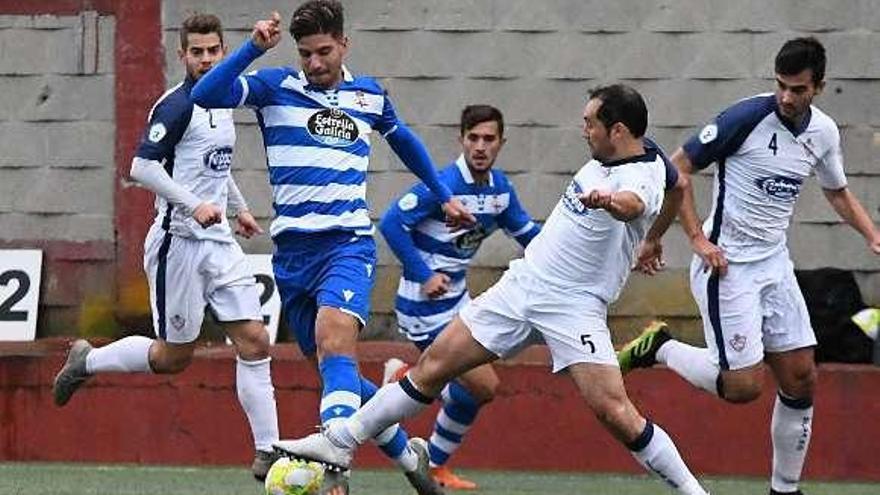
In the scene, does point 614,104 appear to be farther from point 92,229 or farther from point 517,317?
point 92,229

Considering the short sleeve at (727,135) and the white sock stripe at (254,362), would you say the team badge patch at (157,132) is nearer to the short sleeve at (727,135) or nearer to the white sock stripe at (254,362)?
the white sock stripe at (254,362)

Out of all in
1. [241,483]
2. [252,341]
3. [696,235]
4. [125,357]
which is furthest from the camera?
[241,483]

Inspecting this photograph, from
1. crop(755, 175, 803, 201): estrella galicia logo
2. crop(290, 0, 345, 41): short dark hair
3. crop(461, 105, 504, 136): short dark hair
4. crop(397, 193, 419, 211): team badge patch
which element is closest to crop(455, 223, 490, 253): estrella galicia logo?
crop(397, 193, 419, 211): team badge patch

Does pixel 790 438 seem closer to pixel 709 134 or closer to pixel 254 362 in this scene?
pixel 709 134

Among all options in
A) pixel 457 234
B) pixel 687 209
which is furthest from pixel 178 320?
pixel 687 209

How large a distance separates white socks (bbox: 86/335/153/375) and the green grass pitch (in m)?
0.55

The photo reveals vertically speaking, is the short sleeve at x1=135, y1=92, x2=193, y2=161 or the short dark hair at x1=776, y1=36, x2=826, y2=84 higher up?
the short dark hair at x1=776, y1=36, x2=826, y2=84

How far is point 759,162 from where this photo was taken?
1021 centimetres

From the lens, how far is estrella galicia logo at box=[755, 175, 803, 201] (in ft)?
33.5

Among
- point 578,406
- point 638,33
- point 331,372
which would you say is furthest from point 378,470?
point 331,372

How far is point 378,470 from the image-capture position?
12641 mm

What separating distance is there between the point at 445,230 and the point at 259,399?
5.24ft

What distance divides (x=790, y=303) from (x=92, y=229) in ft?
15.9

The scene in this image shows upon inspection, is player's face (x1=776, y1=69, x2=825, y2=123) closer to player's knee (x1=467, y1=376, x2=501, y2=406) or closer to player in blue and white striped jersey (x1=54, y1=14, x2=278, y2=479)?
player's knee (x1=467, y1=376, x2=501, y2=406)
